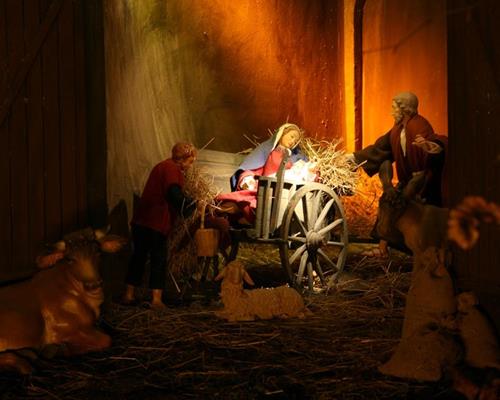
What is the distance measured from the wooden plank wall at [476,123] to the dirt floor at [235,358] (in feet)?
2.68

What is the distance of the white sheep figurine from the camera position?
236 inches

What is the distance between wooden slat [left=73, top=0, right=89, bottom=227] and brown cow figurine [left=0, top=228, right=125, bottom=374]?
1.09 meters

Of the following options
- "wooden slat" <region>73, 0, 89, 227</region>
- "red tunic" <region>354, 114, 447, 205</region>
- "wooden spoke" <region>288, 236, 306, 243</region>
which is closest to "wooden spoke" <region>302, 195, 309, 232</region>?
"wooden spoke" <region>288, 236, 306, 243</region>

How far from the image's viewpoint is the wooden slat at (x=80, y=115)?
6113 millimetres

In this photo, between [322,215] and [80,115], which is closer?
[80,115]

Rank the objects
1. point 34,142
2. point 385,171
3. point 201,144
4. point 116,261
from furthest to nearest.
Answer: point 201,144 < point 385,171 < point 116,261 < point 34,142

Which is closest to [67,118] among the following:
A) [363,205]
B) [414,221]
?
[414,221]

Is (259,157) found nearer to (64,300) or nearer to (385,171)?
(385,171)

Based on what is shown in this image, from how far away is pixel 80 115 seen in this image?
6.14 meters

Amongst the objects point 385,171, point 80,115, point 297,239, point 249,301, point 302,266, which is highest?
point 80,115

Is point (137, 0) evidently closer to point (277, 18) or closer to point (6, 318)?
point (277, 18)

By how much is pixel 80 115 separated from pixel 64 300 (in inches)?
72.8

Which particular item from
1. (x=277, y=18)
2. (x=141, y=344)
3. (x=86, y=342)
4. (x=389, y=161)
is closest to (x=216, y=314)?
(x=141, y=344)

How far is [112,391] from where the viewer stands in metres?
4.19
